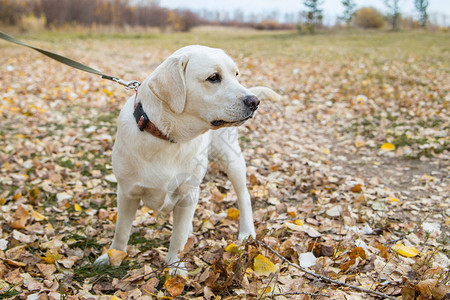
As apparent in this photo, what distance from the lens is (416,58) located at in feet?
38.5

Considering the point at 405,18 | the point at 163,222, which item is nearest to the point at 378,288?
the point at 163,222

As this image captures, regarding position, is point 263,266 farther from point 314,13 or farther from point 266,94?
point 314,13

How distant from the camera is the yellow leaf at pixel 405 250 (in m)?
2.61

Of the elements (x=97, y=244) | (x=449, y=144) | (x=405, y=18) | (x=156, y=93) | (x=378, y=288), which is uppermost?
(x=405, y=18)

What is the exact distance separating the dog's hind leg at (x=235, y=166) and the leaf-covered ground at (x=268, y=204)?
139 millimetres

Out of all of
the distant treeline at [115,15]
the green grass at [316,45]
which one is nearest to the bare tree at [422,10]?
the distant treeline at [115,15]

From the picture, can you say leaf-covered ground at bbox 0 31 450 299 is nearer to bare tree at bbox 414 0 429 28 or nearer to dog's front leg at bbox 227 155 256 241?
dog's front leg at bbox 227 155 256 241

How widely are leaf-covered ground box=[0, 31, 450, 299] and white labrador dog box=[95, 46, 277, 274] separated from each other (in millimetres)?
467

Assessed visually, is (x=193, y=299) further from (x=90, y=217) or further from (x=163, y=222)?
(x=90, y=217)

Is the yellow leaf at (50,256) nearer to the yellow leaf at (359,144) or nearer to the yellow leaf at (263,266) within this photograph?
the yellow leaf at (263,266)

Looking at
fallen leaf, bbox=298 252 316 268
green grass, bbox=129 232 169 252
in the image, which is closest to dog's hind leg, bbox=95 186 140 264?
green grass, bbox=129 232 169 252

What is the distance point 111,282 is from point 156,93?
1280 millimetres

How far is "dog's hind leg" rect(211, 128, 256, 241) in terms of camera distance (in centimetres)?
301

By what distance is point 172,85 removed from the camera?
211 centimetres
